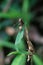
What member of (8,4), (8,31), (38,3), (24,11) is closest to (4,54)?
(8,31)

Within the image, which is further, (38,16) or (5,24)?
(38,16)

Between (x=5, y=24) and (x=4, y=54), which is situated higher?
(x=5, y=24)

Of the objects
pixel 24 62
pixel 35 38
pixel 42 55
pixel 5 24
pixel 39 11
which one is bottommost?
pixel 24 62

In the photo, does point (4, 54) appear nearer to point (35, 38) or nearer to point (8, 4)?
point (35, 38)

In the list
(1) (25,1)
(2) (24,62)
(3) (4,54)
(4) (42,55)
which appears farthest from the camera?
(1) (25,1)

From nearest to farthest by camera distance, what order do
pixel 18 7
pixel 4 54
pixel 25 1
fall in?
pixel 4 54 → pixel 25 1 → pixel 18 7

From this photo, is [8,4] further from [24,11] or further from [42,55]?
[42,55]

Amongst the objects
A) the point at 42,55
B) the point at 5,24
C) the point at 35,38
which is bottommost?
the point at 42,55

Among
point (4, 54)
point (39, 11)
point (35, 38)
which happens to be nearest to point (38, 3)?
point (39, 11)

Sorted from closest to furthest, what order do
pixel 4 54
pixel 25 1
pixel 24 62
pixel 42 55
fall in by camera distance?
pixel 24 62 → pixel 42 55 → pixel 4 54 → pixel 25 1
